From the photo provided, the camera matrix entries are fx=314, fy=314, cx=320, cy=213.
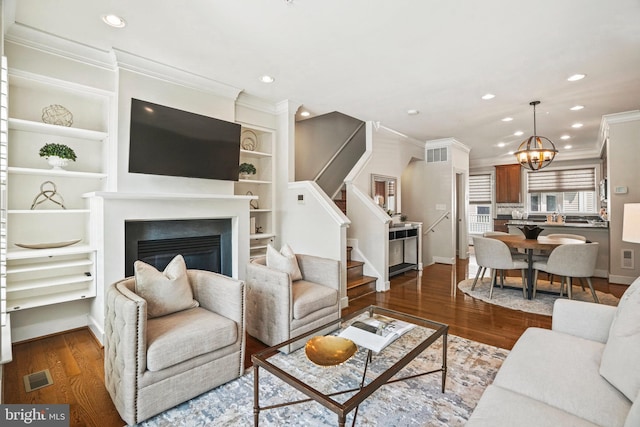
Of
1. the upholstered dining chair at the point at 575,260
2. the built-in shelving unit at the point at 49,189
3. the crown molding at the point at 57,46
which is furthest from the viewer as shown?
the upholstered dining chair at the point at 575,260

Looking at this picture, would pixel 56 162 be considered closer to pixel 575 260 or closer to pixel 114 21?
pixel 114 21

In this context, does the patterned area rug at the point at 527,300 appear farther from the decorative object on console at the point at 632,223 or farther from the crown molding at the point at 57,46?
the crown molding at the point at 57,46

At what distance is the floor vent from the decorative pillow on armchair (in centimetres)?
90

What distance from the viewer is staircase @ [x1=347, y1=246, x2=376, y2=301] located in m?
4.30

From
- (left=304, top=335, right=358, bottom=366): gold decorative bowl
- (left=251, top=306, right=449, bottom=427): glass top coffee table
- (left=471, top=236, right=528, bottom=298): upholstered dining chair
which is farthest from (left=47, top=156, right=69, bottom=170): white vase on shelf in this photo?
(left=471, top=236, right=528, bottom=298): upholstered dining chair

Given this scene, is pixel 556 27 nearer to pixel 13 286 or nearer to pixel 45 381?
pixel 45 381

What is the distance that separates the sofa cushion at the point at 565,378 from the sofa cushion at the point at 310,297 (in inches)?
59.2

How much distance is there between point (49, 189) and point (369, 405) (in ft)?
10.8

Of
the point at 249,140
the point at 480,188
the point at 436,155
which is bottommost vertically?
the point at 480,188

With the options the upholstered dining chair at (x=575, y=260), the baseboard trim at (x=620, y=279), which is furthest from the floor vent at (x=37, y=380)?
the baseboard trim at (x=620, y=279)

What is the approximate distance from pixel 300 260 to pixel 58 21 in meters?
2.85

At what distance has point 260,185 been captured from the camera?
15.2 feet

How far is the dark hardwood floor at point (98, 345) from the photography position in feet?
6.45

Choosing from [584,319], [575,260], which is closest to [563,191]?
[575,260]
